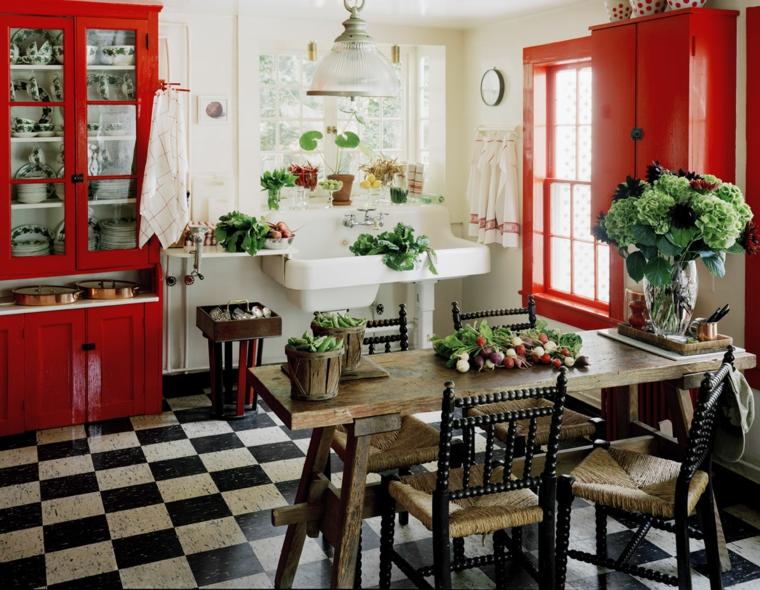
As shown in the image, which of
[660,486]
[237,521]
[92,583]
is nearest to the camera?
[660,486]

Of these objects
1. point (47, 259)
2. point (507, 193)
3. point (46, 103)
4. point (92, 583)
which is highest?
point (46, 103)

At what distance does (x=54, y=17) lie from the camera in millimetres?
5355

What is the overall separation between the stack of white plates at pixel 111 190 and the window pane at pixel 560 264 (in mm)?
2935

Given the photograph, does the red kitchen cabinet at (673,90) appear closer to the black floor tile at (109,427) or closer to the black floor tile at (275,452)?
the black floor tile at (275,452)

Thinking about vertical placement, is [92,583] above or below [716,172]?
below

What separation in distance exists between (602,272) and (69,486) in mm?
3513

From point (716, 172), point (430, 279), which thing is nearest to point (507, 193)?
point (430, 279)

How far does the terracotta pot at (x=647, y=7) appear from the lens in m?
4.64

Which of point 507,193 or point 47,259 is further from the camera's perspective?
point 507,193

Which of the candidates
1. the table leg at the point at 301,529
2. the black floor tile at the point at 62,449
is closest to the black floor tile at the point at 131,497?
the black floor tile at the point at 62,449

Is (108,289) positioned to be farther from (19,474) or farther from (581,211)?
(581,211)

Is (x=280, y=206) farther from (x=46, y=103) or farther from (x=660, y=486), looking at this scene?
(x=660, y=486)

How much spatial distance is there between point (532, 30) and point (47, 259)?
3621 mm

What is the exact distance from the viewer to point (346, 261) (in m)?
6.07
